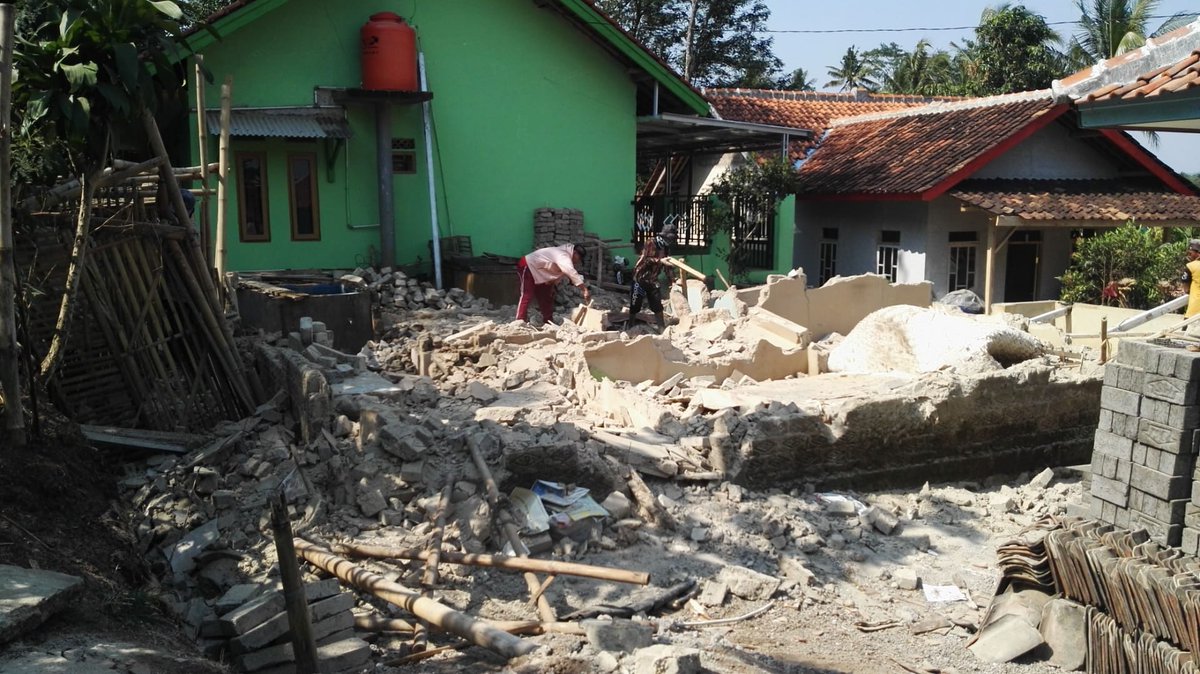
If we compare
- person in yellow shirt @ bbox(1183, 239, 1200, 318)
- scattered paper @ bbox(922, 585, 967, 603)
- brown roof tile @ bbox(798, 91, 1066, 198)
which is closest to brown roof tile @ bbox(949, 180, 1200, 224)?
brown roof tile @ bbox(798, 91, 1066, 198)

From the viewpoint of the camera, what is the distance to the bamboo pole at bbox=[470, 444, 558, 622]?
18.2ft

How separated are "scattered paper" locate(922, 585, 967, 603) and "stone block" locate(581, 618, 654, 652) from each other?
8.00ft

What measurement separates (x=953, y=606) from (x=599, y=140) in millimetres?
10766

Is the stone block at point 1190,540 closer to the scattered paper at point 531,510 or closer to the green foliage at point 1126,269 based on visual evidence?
the scattered paper at point 531,510

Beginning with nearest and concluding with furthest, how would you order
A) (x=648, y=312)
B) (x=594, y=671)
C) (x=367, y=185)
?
1. (x=594, y=671)
2. (x=648, y=312)
3. (x=367, y=185)

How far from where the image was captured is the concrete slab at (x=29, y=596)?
3.79 meters

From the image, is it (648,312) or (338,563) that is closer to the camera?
(338,563)

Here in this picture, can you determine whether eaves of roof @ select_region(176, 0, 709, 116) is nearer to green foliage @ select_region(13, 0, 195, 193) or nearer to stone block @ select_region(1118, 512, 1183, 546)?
green foliage @ select_region(13, 0, 195, 193)

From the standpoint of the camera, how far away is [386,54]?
13.4 metres

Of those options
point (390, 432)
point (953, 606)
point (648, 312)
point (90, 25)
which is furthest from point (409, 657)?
point (648, 312)

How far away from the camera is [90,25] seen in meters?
6.40

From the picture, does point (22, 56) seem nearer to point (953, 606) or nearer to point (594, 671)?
point (594, 671)

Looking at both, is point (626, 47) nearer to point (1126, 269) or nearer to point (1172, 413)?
point (1126, 269)

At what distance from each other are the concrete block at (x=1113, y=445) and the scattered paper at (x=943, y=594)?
1329mm
